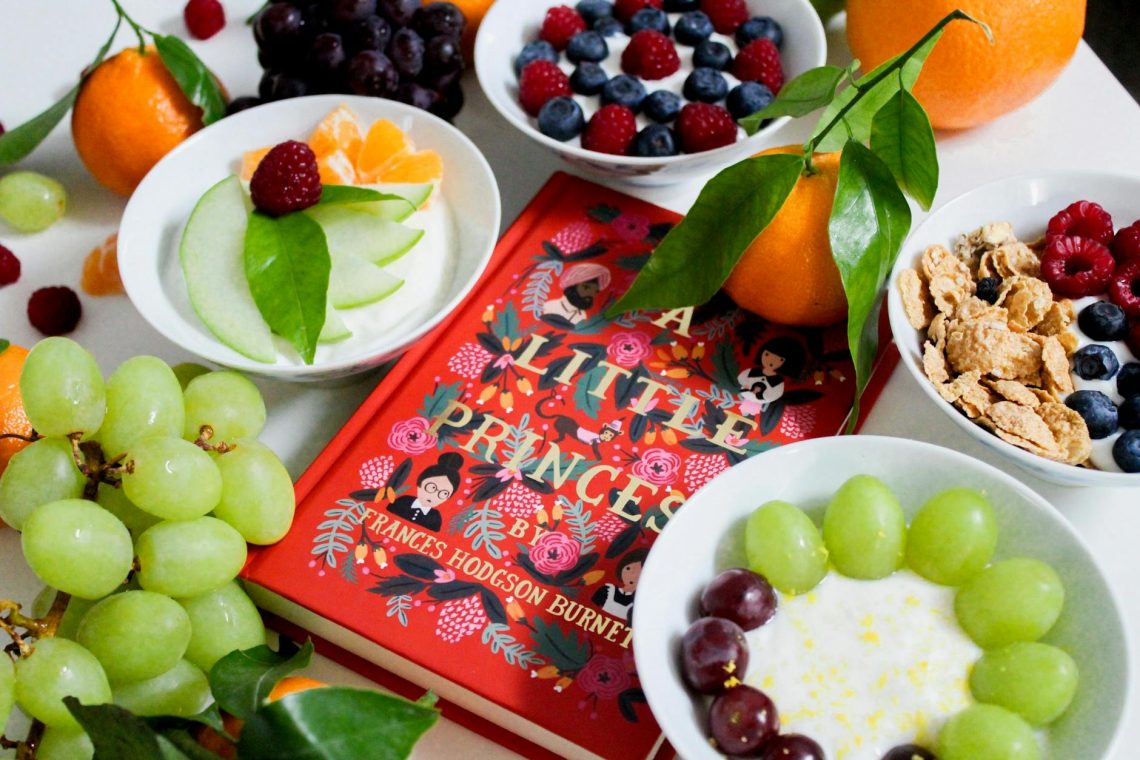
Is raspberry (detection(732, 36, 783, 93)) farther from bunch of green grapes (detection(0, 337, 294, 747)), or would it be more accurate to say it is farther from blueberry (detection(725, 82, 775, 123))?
bunch of green grapes (detection(0, 337, 294, 747))

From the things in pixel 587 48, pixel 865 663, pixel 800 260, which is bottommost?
pixel 865 663

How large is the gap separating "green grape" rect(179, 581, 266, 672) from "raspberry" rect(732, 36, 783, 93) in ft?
2.44

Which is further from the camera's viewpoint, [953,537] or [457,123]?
[457,123]

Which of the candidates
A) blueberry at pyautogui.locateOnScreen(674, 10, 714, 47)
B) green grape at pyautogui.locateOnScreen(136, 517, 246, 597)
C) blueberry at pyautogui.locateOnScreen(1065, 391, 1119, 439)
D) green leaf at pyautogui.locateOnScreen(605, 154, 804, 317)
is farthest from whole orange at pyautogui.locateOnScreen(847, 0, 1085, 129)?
green grape at pyautogui.locateOnScreen(136, 517, 246, 597)

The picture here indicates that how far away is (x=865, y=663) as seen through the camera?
0.76 meters

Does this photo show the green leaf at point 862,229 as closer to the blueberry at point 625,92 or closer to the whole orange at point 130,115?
the blueberry at point 625,92

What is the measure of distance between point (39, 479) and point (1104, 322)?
34.5 inches

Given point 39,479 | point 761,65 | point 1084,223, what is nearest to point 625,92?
point 761,65

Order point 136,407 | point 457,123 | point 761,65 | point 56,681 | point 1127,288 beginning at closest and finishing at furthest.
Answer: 1. point 56,681
2. point 136,407
3. point 1127,288
4. point 761,65
5. point 457,123

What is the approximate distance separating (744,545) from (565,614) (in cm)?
16

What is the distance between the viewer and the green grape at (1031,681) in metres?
0.71

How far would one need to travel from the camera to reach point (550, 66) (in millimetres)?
1160

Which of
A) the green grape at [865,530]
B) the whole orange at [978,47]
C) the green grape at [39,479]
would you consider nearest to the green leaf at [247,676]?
the green grape at [39,479]

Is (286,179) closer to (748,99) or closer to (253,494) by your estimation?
(253,494)
